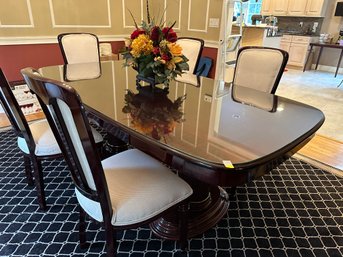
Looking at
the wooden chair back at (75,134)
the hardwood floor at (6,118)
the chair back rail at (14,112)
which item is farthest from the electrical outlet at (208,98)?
the hardwood floor at (6,118)

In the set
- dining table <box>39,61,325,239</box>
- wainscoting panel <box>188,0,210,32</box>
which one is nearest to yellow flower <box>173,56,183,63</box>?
dining table <box>39,61,325,239</box>

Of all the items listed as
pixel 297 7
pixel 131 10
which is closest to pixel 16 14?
pixel 131 10

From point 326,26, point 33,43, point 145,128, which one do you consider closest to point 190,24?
point 33,43

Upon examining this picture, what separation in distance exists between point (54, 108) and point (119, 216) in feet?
1.71

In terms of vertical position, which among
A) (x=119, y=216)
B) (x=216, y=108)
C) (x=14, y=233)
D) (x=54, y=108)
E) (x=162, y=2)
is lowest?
(x=14, y=233)

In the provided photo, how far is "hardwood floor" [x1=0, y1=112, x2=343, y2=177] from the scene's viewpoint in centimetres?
230

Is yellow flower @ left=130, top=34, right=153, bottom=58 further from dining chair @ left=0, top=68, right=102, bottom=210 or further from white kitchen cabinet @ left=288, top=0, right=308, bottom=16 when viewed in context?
white kitchen cabinet @ left=288, top=0, right=308, bottom=16

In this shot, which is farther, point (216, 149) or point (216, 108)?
point (216, 108)

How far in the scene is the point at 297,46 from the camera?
7.02m

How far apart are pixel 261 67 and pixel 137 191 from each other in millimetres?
1505

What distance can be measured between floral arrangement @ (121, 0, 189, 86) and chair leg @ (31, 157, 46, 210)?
91 cm

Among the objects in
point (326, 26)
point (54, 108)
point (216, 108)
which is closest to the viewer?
point (54, 108)

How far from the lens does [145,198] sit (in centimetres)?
110

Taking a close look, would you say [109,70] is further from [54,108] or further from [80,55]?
[54,108]
